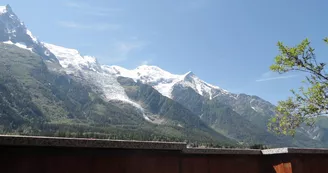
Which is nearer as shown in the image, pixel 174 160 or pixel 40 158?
pixel 40 158

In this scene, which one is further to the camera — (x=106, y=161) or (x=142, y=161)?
(x=142, y=161)

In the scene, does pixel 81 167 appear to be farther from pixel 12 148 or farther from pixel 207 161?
pixel 207 161

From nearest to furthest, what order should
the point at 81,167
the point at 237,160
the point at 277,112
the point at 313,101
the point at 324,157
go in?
the point at 81,167 → the point at 237,160 → the point at 324,157 → the point at 313,101 → the point at 277,112

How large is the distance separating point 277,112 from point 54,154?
15316 mm

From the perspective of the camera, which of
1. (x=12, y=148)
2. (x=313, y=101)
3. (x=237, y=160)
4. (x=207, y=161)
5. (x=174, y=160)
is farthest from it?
(x=313, y=101)

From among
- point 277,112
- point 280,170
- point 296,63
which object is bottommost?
point 280,170

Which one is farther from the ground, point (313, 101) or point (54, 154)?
point (313, 101)

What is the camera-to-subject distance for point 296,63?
59.0ft

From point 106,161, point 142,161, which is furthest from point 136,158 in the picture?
point 106,161

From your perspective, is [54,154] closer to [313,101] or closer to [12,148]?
[12,148]

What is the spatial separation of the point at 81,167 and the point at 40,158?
0.69 meters

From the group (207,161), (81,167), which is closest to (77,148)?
(81,167)

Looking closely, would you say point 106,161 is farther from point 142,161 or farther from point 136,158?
point 142,161

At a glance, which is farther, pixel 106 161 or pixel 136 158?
pixel 136 158
